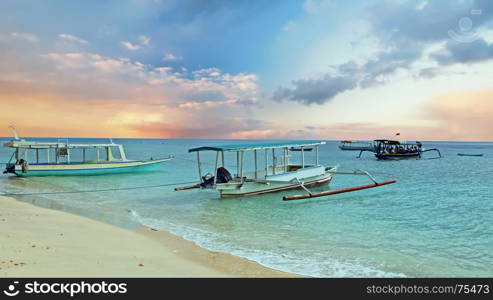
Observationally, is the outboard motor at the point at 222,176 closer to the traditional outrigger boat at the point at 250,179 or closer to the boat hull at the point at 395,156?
the traditional outrigger boat at the point at 250,179

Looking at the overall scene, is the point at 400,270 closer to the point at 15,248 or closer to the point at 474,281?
the point at 474,281

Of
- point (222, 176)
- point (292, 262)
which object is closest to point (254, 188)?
point (222, 176)

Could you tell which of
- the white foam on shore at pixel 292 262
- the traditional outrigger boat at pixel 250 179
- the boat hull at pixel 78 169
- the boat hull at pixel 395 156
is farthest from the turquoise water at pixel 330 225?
the boat hull at pixel 395 156

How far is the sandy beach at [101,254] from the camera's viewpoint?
19.7 ft

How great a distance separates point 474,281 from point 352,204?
30.0 feet

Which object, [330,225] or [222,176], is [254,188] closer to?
[222,176]

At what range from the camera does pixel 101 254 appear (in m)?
7.14

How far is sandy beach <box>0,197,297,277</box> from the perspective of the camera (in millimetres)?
6008

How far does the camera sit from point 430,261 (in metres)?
8.40

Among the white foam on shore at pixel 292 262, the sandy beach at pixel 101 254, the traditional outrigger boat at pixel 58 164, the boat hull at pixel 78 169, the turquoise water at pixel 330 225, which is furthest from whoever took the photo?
the boat hull at pixel 78 169

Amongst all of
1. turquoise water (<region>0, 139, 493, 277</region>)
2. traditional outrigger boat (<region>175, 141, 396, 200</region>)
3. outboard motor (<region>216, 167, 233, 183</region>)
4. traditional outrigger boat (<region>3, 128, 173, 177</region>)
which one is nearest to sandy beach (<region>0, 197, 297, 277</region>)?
turquoise water (<region>0, 139, 493, 277</region>)

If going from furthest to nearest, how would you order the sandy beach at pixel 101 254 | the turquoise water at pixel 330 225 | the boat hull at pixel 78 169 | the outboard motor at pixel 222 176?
the boat hull at pixel 78 169 < the outboard motor at pixel 222 176 < the turquoise water at pixel 330 225 < the sandy beach at pixel 101 254

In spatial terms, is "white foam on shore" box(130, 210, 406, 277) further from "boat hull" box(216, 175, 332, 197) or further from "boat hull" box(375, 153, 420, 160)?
"boat hull" box(375, 153, 420, 160)

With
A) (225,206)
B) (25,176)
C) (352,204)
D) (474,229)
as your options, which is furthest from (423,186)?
(25,176)
